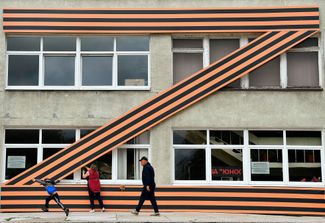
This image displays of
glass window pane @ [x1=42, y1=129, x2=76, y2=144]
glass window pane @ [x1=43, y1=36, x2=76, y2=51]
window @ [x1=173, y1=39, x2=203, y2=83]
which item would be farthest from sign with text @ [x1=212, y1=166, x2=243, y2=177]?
glass window pane @ [x1=43, y1=36, x2=76, y2=51]

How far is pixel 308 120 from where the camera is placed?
63.9ft

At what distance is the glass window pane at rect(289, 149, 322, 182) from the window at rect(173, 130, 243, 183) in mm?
1898

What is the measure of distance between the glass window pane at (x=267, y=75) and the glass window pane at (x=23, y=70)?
25.9 feet

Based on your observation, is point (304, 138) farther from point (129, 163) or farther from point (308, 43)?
point (129, 163)

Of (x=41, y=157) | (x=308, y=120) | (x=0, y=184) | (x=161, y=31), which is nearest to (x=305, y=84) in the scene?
(x=308, y=120)

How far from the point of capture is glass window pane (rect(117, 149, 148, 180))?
64.6 ft

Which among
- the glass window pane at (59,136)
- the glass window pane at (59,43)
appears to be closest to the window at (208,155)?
the glass window pane at (59,136)

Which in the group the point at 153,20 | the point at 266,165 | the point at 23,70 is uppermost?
the point at 153,20

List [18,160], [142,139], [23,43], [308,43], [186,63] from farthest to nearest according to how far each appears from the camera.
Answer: [186,63] < [23,43] < [308,43] < [142,139] < [18,160]

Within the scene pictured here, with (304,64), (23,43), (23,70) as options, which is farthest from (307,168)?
(23,43)

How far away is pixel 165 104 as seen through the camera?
19469mm

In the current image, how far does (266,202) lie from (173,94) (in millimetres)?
4990

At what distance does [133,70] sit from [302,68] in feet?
20.3

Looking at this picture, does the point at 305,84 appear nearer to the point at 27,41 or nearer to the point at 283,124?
the point at 283,124
